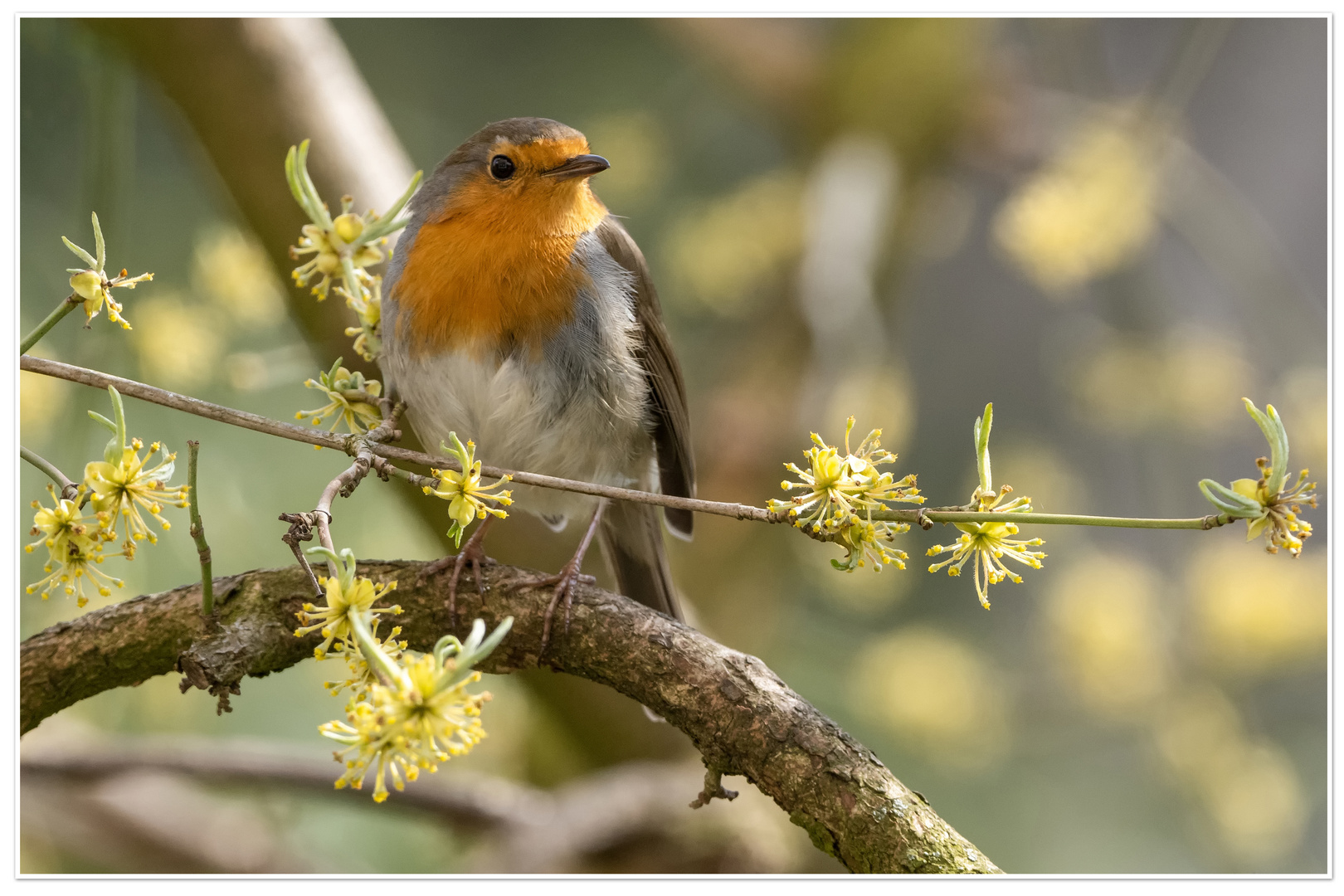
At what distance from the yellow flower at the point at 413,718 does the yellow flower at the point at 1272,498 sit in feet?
2.13

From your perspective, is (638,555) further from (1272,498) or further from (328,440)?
(1272,498)

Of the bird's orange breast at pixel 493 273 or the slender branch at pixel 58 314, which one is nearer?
the slender branch at pixel 58 314

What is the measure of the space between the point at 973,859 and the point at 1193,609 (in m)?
1.87

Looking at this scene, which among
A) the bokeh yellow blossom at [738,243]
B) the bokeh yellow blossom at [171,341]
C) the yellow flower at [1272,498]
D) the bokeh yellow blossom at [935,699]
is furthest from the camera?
the bokeh yellow blossom at [738,243]

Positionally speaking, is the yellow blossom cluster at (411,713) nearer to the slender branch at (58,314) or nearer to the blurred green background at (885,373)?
the slender branch at (58,314)

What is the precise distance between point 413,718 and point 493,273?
91cm

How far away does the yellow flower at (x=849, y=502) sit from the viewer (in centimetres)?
105

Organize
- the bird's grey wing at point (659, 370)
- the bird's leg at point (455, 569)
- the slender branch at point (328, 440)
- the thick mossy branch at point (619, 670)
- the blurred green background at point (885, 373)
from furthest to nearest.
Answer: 1. the blurred green background at point (885, 373)
2. the bird's grey wing at point (659, 370)
3. the bird's leg at point (455, 569)
4. the thick mossy branch at point (619, 670)
5. the slender branch at point (328, 440)

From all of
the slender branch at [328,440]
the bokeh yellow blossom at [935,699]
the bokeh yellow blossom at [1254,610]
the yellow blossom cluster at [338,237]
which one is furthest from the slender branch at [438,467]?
the bokeh yellow blossom at [935,699]

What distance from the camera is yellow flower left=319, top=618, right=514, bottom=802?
86 centimetres

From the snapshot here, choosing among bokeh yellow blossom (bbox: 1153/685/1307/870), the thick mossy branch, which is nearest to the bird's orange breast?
the thick mossy branch

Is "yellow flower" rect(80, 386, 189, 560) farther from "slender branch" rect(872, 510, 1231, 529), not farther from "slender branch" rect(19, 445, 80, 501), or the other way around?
"slender branch" rect(872, 510, 1231, 529)

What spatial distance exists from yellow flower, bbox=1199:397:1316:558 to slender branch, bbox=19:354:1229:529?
2 cm

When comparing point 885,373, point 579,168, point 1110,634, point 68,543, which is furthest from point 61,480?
point 1110,634
